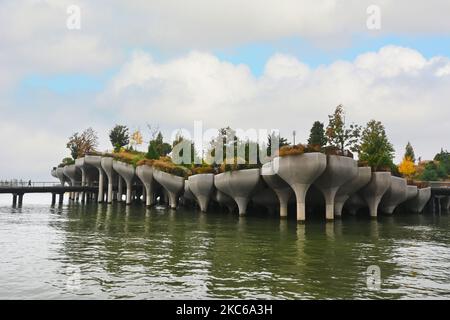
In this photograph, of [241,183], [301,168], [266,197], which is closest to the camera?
[301,168]

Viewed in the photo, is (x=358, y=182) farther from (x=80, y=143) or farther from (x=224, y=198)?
(x=80, y=143)

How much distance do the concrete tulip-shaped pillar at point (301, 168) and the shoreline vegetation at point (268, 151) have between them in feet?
1.70

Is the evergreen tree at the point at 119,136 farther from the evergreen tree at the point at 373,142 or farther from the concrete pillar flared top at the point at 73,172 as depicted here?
the evergreen tree at the point at 373,142

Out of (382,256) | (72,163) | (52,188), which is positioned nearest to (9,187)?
(52,188)

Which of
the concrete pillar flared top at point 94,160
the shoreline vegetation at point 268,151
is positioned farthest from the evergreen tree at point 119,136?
the concrete pillar flared top at point 94,160

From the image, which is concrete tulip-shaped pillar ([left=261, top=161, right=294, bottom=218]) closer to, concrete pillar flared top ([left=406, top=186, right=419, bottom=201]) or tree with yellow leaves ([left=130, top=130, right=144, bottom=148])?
concrete pillar flared top ([left=406, top=186, right=419, bottom=201])

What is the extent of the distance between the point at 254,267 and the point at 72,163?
3301 inches

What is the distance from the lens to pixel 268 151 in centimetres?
6969

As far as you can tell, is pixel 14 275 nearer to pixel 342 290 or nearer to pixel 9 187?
pixel 342 290

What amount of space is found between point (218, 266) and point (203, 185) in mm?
32189

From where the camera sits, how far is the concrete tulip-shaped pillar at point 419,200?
5825 cm

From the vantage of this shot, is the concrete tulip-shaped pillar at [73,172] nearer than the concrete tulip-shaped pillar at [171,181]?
No

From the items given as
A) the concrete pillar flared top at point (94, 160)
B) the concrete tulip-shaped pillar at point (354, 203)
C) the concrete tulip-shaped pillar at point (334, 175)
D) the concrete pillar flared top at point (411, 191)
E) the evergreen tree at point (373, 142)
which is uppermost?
the evergreen tree at point (373, 142)

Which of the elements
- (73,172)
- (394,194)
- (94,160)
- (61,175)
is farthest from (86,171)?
(394,194)
